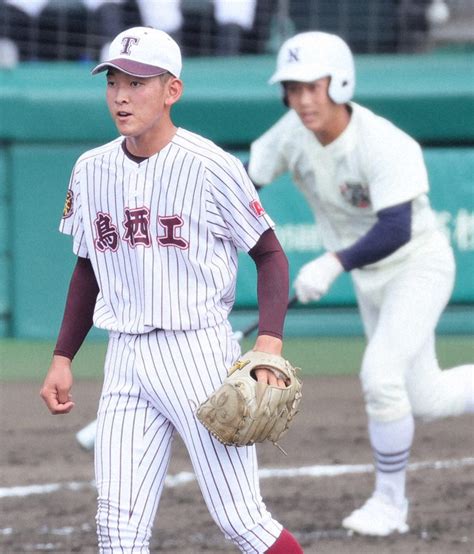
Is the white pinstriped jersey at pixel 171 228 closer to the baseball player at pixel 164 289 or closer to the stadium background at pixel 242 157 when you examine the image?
the baseball player at pixel 164 289

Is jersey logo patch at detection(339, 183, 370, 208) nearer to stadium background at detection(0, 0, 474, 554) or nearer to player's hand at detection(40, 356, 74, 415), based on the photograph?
player's hand at detection(40, 356, 74, 415)

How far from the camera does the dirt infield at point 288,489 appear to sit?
4535mm

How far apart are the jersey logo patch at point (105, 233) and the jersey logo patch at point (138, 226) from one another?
0.05 metres

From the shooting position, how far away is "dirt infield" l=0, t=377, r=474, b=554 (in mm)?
4535

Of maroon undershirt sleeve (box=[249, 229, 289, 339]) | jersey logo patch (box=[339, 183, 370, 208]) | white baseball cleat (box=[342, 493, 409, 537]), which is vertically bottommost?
white baseball cleat (box=[342, 493, 409, 537])

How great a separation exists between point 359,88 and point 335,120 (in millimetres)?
3448

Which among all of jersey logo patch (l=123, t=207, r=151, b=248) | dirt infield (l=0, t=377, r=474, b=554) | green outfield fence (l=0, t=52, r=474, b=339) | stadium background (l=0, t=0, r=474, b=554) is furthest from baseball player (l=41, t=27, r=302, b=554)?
green outfield fence (l=0, t=52, r=474, b=339)

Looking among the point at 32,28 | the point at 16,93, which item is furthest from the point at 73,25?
the point at 16,93

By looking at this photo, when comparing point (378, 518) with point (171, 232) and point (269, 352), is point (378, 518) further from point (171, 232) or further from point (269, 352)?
point (171, 232)

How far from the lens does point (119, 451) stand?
130 inches

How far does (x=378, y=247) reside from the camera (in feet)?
15.1

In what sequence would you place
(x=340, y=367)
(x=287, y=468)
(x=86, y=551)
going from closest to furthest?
(x=86, y=551) < (x=287, y=468) < (x=340, y=367)

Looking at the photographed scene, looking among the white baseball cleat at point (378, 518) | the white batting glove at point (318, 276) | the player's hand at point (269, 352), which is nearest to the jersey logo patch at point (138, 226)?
the player's hand at point (269, 352)

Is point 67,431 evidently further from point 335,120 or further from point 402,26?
point 402,26
